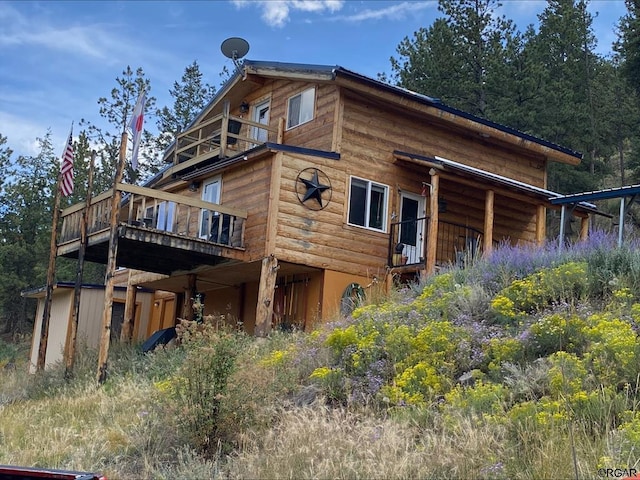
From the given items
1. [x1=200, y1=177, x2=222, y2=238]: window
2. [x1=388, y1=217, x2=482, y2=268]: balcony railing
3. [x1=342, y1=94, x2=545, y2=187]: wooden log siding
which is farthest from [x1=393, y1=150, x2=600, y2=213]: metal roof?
[x1=200, y1=177, x2=222, y2=238]: window

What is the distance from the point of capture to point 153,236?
1706cm

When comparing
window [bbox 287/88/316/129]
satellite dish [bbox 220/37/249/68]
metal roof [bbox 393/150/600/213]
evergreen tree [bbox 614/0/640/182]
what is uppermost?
evergreen tree [bbox 614/0/640/182]

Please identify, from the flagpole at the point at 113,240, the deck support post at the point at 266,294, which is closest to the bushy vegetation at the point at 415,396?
the flagpole at the point at 113,240

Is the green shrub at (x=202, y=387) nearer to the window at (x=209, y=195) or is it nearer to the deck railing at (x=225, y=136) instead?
the window at (x=209, y=195)

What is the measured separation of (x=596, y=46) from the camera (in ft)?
128

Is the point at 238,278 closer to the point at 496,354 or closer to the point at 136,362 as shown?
the point at 136,362

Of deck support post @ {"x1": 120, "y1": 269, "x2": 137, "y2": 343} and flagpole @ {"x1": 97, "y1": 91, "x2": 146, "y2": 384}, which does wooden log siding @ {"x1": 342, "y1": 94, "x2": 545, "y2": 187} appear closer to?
flagpole @ {"x1": 97, "y1": 91, "x2": 146, "y2": 384}

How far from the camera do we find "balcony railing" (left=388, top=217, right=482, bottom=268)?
64.7ft

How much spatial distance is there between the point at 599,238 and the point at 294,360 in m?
6.10

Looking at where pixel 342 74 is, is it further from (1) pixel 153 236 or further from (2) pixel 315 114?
(1) pixel 153 236

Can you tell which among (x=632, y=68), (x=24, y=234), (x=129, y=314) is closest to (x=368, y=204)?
(x=129, y=314)

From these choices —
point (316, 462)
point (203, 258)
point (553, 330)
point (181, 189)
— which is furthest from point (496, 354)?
point (181, 189)

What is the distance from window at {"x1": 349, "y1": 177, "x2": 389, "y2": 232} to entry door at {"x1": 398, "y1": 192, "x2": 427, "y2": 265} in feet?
2.14

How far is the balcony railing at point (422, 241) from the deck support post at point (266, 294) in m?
3.61
